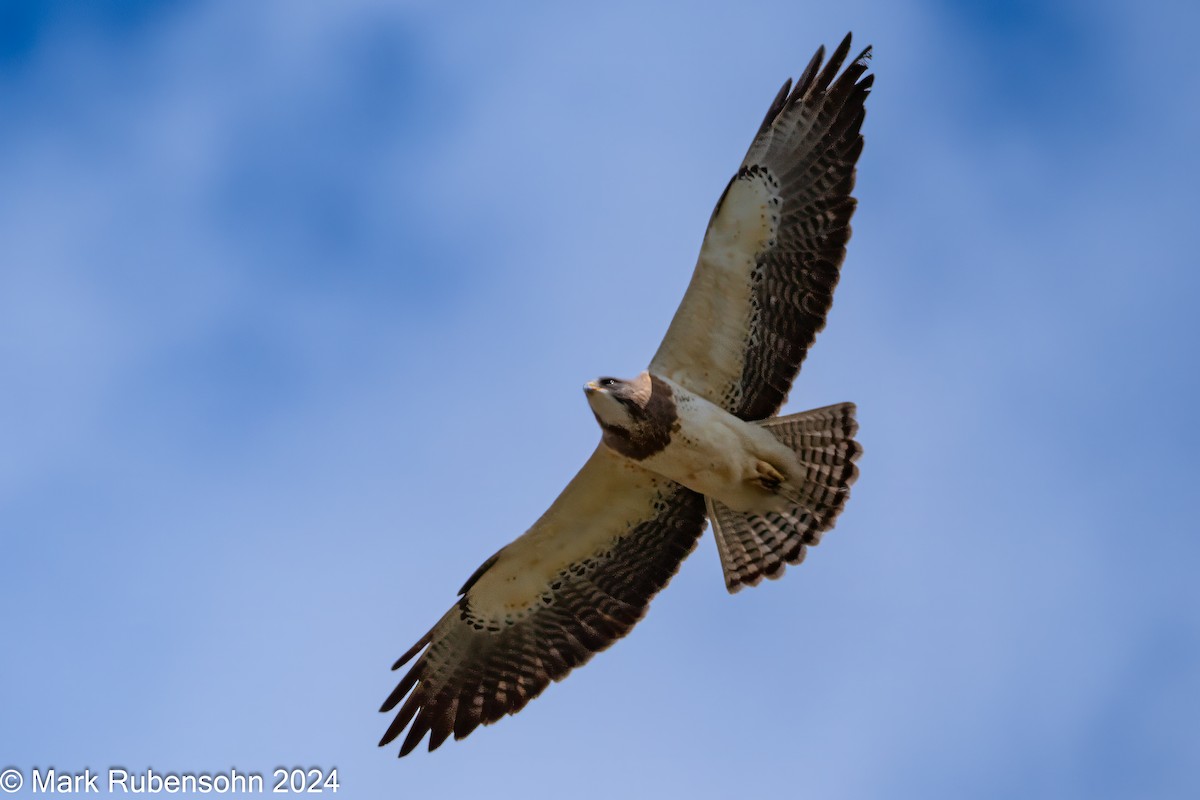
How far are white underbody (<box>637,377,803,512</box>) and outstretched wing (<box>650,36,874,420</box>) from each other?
23 centimetres

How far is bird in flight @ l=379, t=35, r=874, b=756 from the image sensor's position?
359 inches

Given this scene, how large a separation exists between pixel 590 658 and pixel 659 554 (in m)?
0.91

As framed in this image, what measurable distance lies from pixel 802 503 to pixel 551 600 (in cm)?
199

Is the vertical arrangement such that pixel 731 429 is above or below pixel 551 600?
below

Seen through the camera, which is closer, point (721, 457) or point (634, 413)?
point (634, 413)

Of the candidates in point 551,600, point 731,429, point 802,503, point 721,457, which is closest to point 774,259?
point 731,429

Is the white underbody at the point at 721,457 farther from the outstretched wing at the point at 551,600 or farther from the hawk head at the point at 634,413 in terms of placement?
the outstretched wing at the point at 551,600

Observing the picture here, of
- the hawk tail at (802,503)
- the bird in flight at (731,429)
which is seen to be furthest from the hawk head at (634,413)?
the hawk tail at (802,503)

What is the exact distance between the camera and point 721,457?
9055 millimetres

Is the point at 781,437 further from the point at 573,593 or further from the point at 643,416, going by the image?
the point at 573,593

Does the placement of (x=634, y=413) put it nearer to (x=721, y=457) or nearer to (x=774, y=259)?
(x=721, y=457)

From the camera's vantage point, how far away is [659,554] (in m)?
Result: 9.71

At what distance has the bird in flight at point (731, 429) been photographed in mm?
9109

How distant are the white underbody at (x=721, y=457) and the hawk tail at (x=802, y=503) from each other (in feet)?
0.26
